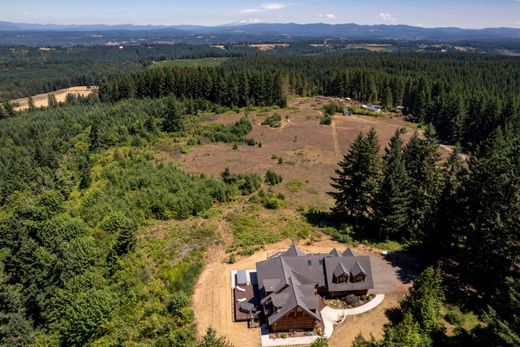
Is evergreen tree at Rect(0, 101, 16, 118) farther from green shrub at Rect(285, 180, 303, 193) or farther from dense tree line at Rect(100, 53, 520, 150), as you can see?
green shrub at Rect(285, 180, 303, 193)

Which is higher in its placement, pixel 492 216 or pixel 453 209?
pixel 492 216

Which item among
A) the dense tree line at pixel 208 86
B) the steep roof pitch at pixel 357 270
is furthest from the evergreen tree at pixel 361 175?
the dense tree line at pixel 208 86

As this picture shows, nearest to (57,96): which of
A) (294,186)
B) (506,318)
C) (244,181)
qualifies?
(244,181)

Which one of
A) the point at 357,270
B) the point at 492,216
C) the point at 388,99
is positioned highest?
the point at 492,216

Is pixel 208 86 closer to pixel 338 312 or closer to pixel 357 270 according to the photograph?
pixel 357 270

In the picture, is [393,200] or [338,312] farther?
[393,200]

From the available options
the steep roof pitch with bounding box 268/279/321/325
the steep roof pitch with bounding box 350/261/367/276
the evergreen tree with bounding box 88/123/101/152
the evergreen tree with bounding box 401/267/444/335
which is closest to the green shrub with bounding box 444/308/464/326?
the evergreen tree with bounding box 401/267/444/335

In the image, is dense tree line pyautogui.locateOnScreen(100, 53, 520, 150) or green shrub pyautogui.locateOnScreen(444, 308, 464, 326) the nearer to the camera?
green shrub pyautogui.locateOnScreen(444, 308, 464, 326)
